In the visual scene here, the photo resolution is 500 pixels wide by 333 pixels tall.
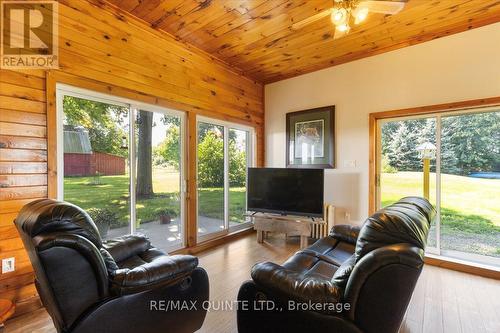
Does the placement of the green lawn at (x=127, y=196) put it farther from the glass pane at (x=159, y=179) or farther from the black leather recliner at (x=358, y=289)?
the black leather recliner at (x=358, y=289)

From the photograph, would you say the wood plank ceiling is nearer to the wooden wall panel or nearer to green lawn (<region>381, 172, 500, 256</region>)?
the wooden wall panel

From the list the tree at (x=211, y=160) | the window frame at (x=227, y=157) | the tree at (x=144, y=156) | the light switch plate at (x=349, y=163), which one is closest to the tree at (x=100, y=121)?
the tree at (x=144, y=156)

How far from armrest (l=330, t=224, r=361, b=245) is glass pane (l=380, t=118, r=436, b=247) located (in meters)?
1.43

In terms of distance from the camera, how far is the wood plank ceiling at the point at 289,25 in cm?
258

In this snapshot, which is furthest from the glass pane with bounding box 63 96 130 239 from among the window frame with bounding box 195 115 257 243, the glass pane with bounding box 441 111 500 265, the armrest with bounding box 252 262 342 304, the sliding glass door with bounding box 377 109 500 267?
the glass pane with bounding box 441 111 500 265

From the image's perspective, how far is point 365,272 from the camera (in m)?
1.16

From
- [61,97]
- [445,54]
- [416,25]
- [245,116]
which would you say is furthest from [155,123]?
[445,54]

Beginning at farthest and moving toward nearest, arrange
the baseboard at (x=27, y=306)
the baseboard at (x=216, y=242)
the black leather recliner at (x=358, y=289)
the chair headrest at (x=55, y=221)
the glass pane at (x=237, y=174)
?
the glass pane at (x=237, y=174)
the baseboard at (x=216, y=242)
the baseboard at (x=27, y=306)
the chair headrest at (x=55, y=221)
the black leather recliner at (x=358, y=289)

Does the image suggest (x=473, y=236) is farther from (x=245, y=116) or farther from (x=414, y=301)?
(x=245, y=116)

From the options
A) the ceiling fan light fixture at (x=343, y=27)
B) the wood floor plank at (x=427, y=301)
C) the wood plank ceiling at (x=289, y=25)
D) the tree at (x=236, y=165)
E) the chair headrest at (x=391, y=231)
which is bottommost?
the wood floor plank at (x=427, y=301)

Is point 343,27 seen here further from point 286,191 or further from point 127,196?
point 127,196

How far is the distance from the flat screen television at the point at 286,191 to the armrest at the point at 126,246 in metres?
2.09

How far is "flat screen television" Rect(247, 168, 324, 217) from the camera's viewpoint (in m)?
3.66

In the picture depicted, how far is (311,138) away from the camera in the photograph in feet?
14.0
